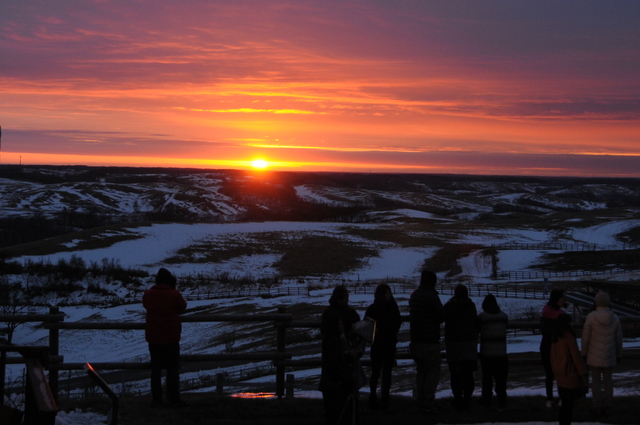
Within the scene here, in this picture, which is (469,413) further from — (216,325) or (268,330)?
(216,325)

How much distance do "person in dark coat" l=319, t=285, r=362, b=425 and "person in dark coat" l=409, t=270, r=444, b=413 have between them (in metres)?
1.38

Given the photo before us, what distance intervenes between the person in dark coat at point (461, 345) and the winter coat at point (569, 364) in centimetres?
136

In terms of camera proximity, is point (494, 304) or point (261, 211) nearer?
point (494, 304)

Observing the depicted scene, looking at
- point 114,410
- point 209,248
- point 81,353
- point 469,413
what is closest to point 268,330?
point 81,353

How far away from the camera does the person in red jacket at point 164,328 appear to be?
28.6ft

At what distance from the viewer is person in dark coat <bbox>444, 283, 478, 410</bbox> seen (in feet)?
29.2

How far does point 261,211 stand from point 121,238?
262ft

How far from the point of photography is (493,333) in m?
9.04

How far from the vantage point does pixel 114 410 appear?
5277 millimetres

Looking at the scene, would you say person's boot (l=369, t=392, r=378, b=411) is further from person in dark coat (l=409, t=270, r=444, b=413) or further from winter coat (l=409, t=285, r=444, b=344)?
winter coat (l=409, t=285, r=444, b=344)

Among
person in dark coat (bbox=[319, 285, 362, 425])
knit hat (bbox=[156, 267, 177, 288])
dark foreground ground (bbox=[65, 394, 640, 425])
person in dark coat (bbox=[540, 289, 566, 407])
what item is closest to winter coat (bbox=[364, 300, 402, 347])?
person in dark coat (bbox=[319, 285, 362, 425])

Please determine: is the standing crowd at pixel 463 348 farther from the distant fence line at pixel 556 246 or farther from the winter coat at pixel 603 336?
the distant fence line at pixel 556 246

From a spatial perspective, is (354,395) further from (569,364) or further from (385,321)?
(569,364)

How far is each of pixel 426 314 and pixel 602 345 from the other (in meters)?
2.56
